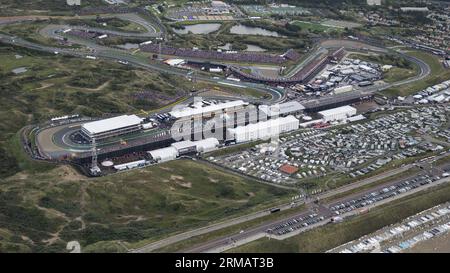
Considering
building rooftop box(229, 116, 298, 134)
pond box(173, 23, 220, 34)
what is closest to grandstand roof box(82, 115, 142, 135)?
building rooftop box(229, 116, 298, 134)

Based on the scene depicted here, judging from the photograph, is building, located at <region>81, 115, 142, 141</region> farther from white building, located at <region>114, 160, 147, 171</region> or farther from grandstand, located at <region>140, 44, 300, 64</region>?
grandstand, located at <region>140, 44, 300, 64</region>

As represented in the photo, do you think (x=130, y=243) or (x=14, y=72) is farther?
(x=14, y=72)

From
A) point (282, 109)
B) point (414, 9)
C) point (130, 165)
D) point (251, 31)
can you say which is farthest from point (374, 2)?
point (130, 165)

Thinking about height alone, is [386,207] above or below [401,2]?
below

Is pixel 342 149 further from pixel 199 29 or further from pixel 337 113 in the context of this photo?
pixel 199 29

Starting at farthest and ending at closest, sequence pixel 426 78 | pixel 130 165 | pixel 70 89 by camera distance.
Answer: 1. pixel 426 78
2. pixel 70 89
3. pixel 130 165
